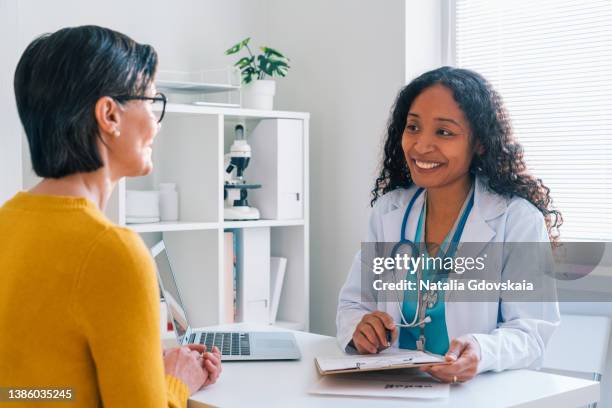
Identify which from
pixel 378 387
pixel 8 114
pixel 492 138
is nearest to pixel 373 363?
pixel 378 387

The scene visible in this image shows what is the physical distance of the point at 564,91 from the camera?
2945 millimetres

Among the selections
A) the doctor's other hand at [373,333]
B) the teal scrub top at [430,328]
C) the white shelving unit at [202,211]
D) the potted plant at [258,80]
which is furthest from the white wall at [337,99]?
the doctor's other hand at [373,333]

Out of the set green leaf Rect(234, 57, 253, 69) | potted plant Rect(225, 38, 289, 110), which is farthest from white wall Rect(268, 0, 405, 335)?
green leaf Rect(234, 57, 253, 69)

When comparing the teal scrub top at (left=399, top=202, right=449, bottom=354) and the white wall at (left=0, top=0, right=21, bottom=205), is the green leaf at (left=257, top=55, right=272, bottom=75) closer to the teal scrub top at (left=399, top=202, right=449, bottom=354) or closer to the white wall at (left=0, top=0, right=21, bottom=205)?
the white wall at (left=0, top=0, right=21, bottom=205)

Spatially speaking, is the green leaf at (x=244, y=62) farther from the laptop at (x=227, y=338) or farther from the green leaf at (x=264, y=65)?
the laptop at (x=227, y=338)

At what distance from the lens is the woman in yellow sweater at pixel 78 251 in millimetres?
1063

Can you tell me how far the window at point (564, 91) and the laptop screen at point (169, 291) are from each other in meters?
1.56

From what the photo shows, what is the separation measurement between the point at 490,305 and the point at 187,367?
33.4 inches

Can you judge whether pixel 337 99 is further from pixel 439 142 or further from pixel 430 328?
pixel 430 328

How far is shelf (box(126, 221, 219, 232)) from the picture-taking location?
2859 millimetres

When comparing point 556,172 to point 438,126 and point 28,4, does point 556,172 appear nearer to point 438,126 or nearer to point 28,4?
point 438,126

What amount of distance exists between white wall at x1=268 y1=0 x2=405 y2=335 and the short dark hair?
2.21 meters

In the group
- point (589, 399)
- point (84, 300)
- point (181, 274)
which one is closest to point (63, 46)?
point (84, 300)

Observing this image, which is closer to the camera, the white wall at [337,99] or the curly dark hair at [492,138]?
the curly dark hair at [492,138]
